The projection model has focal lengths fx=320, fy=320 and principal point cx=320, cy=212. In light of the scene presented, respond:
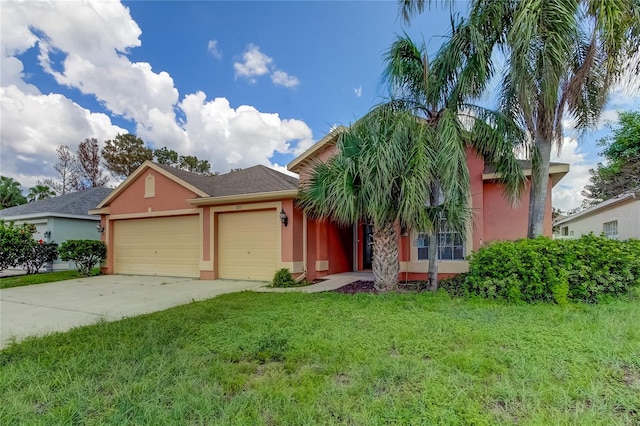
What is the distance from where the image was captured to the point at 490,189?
9.62 m

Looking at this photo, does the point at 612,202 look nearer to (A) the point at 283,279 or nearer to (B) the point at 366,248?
(B) the point at 366,248

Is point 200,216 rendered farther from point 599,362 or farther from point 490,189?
point 599,362

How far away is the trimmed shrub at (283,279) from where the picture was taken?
366 inches

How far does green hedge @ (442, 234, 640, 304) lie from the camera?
623cm

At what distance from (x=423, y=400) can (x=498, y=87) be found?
7.95 m

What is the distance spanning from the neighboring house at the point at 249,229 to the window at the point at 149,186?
40 millimetres

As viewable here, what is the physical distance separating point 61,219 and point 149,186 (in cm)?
702

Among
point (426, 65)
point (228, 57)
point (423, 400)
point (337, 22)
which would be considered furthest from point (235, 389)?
point (228, 57)

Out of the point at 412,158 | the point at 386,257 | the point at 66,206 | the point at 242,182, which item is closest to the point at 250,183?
the point at 242,182

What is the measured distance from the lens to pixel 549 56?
642 cm

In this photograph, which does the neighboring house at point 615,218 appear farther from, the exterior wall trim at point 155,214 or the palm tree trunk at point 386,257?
the exterior wall trim at point 155,214

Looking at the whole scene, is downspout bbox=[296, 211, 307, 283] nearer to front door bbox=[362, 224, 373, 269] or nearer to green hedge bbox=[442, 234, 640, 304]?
front door bbox=[362, 224, 373, 269]

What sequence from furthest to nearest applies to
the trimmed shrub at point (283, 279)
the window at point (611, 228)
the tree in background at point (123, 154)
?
the tree in background at point (123, 154)
the window at point (611, 228)
the trimmed shrub at point (283, 279)

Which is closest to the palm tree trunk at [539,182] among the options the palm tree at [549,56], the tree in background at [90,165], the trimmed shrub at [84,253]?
the palm tree at [549,56]
